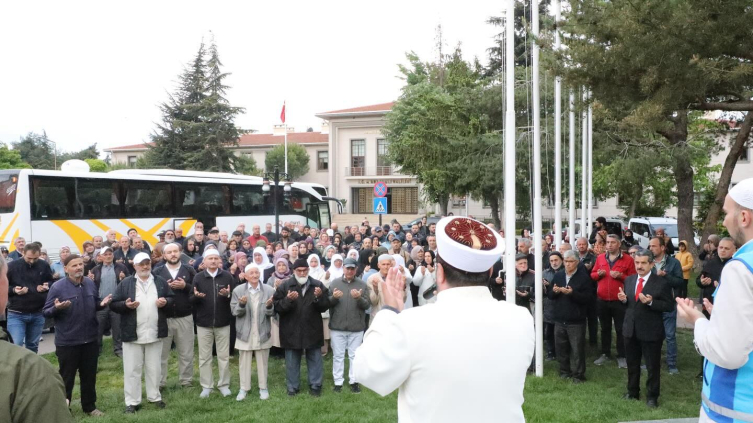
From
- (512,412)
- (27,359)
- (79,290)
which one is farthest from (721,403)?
(79,290)

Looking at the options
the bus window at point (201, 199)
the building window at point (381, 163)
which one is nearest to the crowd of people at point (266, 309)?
the bus window at point (201, 199)

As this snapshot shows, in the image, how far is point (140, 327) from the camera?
8258 millimetres

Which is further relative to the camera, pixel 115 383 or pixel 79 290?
pixel 115 383

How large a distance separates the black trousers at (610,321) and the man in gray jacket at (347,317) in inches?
168

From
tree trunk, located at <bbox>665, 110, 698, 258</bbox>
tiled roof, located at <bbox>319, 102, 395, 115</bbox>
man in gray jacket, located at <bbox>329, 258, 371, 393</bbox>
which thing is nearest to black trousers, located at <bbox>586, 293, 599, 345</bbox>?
man in gray jacket, located at <bbox>329, 258, 371, 393</bbox>

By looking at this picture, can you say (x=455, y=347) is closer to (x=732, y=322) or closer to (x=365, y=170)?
(x=732, y=322)

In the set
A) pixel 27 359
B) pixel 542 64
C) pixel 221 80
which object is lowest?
pixel 27 359

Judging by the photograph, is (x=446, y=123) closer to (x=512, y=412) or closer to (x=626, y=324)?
(x=626, y=324)

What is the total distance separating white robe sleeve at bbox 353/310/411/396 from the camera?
2363 mm

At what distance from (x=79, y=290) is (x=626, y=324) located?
721cm

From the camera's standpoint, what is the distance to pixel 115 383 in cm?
969

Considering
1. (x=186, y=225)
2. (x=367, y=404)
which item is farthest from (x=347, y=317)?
(x=186, y=225)

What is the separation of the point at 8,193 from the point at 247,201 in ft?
32.7

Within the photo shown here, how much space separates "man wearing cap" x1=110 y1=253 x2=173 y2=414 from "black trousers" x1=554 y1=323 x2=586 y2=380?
5.80 m
